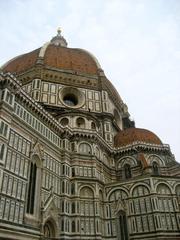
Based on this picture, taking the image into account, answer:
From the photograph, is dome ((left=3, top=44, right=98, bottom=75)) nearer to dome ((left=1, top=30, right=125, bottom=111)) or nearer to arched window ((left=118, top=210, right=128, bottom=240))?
dome ((left=1, top=30, right=125, bottom=111))

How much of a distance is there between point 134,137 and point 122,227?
14679 millimetres

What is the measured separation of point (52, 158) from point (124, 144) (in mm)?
14450

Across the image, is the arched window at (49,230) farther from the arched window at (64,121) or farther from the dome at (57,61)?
the dome at (57,61)

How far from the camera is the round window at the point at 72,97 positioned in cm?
4206

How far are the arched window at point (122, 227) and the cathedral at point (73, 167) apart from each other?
11 cm

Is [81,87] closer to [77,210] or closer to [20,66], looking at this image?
[20,66]

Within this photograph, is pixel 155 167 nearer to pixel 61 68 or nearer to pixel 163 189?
pixel 163 189

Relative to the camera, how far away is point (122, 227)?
31016 mm

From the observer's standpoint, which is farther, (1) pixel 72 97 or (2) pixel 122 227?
(1) pixel 72 97

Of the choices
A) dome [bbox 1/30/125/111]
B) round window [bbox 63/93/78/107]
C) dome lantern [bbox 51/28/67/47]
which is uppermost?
dome lantern [bbox 51/28/67/47]

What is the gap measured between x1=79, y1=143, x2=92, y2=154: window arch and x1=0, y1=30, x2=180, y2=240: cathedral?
0.14m

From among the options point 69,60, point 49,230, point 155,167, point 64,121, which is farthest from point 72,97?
A: point 49,230

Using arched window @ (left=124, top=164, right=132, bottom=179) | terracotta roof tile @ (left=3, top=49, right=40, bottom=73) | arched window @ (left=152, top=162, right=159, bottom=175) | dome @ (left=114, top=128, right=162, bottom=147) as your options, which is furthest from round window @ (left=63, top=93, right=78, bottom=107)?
arched window @ (left=152, top=162, right=159, bottom=175)

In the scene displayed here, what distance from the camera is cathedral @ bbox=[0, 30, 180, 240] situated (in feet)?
78.3
